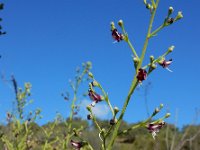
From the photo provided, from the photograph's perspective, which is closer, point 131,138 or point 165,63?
point 165,63

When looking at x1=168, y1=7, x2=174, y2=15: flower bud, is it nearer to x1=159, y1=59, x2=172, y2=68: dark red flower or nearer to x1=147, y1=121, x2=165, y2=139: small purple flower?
x1=159, y1=59, x2=172, y2=68: dark red flower

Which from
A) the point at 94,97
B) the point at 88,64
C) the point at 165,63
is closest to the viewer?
the point at 165,63

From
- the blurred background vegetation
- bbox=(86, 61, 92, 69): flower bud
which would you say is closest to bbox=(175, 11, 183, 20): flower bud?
the blurred background vegetation

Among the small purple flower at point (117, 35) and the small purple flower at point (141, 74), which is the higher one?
the small purple flower at point (117, 35)

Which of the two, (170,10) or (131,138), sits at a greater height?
(131,138)

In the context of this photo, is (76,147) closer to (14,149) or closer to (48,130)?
(14,149)

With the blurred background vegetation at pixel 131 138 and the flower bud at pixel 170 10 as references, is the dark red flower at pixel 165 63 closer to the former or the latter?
the flower bud at pixel 170 10

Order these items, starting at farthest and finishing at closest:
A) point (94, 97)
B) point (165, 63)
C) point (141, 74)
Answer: point (94, 97), point (165, 63), point (141, 74)

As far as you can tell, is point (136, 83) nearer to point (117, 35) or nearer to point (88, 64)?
point (117, 35)

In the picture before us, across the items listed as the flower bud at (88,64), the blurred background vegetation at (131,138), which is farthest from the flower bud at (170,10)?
the flower bud at (88,64)

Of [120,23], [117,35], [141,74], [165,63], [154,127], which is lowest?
[154,127]

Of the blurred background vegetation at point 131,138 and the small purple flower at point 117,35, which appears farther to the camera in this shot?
the blurred background vegetation at point 131,138

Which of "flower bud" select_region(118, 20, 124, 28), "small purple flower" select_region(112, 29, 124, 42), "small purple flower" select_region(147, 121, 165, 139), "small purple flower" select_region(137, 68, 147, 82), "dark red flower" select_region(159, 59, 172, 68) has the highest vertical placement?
"flower bud" select_region(118, 20, 124, 28)

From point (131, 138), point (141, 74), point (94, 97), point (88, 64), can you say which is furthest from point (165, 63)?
point (131, 138)
